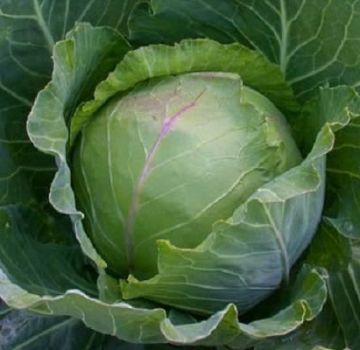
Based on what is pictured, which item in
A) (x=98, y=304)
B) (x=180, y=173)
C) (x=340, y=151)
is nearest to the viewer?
(x=98, y=304)

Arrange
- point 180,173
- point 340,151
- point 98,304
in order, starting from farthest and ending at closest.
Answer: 1. point 340,151
2. point 180,173
3. point 98,304

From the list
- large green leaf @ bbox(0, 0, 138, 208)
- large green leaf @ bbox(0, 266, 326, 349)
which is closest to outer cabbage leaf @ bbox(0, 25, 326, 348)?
large green leaf @ bbox(0, 266, 326, 349)

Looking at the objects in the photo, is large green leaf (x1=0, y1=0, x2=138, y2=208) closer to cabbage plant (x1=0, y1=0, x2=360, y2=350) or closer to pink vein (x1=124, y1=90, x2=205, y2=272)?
cabbage plant (x1=0, y1=0, x2=360, y2=350)

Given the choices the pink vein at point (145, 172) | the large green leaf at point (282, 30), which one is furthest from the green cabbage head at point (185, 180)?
the large green leaf at point (282, 30)

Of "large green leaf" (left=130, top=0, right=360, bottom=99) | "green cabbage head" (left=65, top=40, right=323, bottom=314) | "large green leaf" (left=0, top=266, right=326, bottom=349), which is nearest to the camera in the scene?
"large green leaf" (left=0, top=266, right=326, bottom=349)

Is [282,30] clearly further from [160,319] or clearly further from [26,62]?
[160,319]

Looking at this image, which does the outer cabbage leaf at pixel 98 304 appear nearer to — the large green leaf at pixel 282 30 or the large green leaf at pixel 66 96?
the large green leaf at pixel 66 96

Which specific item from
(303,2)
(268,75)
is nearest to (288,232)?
(268,75)

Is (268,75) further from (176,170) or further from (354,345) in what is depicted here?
(354,345)

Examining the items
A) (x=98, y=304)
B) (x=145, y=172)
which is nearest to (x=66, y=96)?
(x=145, y=172)
